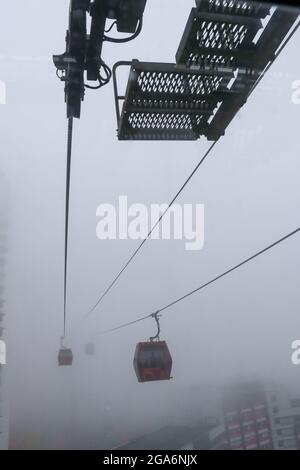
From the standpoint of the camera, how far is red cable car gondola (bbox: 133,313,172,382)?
9617 millimetres

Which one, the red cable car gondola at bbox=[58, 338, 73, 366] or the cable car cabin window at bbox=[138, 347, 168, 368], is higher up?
the cable car cabin window at bbox=[138, 347, 168, 368]

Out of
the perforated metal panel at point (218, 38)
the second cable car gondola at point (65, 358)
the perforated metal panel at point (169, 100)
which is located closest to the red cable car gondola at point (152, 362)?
the perforated metal panel at point (169, 100)

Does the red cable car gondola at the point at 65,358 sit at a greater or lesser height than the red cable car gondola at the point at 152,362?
lesser

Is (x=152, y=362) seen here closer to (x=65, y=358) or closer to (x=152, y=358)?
(x=152, y=358)

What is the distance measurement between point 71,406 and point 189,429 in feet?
139

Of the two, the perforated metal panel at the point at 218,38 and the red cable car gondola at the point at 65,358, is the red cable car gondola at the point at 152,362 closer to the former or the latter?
the perforated metal panel at the point at 218,38

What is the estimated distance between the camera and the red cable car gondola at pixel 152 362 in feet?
31.6

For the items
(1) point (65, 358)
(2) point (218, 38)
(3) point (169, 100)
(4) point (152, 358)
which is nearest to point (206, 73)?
(2) point (218, 38)

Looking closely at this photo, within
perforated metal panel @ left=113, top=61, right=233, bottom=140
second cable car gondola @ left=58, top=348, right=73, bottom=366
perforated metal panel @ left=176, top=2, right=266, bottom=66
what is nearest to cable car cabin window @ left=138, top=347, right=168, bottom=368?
perforated metal panel @ left=113, top=61, right=233, bottom=140

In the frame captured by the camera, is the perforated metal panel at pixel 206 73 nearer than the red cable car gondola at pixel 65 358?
Yes

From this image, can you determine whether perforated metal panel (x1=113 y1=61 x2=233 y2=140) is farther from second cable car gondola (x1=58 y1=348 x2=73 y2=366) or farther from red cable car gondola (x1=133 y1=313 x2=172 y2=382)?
second cable car gondola (x1=58 y1=348 x2=73 y2=366)

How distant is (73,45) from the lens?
2418 millimetres

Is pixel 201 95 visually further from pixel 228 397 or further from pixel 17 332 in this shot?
pixel 228 397
